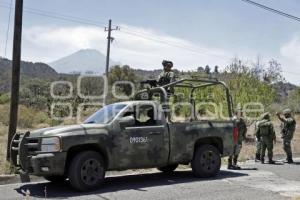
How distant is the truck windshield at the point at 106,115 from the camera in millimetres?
10372

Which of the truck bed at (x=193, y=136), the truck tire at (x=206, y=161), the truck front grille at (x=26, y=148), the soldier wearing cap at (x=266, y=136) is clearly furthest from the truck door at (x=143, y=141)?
the soldier wearing cap at (x=266, y=136)

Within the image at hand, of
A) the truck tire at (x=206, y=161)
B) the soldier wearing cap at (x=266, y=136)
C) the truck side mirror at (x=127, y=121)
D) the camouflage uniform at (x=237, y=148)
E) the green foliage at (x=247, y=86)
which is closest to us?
the truck side mirror at (x=127, y=121)

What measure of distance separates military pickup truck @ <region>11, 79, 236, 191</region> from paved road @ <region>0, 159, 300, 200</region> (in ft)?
1.16

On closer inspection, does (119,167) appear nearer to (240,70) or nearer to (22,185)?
(22,185)

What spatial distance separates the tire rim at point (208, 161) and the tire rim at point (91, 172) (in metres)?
2.79

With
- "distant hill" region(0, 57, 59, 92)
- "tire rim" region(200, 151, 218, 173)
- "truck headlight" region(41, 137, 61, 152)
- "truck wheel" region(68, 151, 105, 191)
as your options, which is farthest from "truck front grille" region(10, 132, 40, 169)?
"distant hill" region(0, 57, 59, 92)

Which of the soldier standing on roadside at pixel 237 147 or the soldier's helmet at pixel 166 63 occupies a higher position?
the soldier's helmet at pixel 166 63

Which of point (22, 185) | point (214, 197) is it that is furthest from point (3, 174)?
point (214, 197)

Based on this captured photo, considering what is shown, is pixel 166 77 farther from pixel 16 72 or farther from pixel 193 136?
pixel 16 72

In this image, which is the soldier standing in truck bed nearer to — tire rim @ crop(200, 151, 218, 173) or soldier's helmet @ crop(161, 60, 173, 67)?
soldier's helmet @ crop(161, 60, 173, 67)

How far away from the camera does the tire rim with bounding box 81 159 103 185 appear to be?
31.3 feet

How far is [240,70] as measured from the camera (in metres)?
25.9

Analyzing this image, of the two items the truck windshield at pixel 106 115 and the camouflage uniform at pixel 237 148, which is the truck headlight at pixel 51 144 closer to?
the truck windshield at pixel 106 115

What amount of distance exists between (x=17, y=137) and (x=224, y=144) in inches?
192
